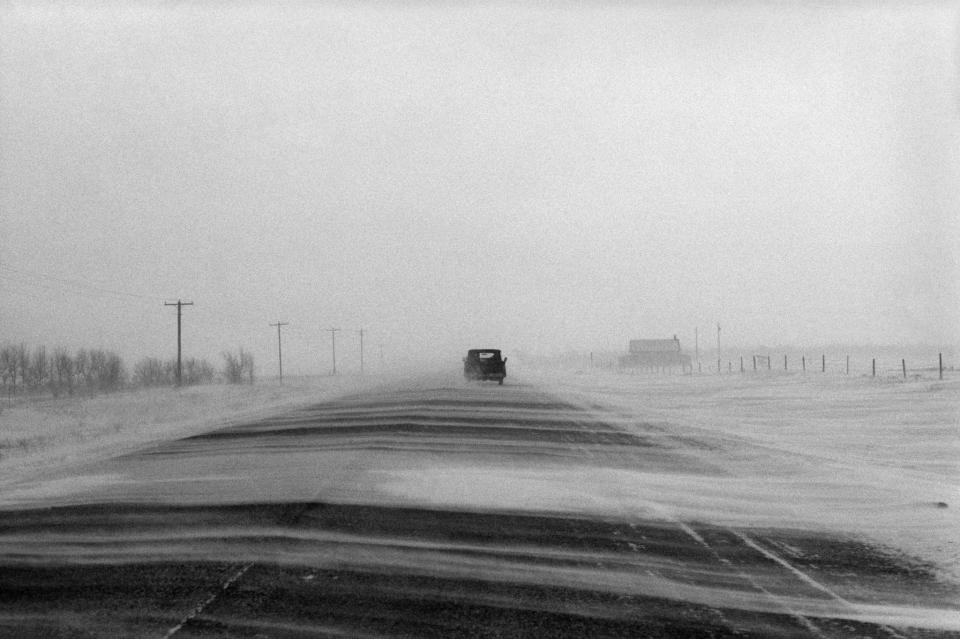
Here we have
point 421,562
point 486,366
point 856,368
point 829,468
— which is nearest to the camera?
point 421,562

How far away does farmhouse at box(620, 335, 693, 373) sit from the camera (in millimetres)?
109812

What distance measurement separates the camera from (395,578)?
6375 millimetres

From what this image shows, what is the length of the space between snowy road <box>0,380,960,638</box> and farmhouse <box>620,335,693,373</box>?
95.4m

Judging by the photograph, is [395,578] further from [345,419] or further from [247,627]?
[345,419]

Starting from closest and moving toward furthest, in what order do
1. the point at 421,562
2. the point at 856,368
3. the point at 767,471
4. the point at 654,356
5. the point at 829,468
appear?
the point at 421,562 → the point at 767,471 → the point at 829,468 → the point at 856,368 → the point at 654,356

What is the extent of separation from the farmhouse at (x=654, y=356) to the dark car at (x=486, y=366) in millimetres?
56453

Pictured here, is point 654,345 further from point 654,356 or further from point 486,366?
point 486,366

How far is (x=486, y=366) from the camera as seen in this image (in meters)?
49.4

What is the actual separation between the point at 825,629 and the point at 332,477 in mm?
7779

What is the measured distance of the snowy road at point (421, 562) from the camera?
17.6 ft

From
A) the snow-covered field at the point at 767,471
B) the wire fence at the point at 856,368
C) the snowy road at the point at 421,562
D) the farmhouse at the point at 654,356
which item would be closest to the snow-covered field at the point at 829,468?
the snow-covered field at the point at 767,471

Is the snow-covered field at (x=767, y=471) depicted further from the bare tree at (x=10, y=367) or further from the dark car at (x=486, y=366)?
the bare tree at (x=10, y=367)

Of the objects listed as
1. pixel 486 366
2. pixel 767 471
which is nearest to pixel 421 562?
pixel 767 471

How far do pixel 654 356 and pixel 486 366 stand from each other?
67432mm
